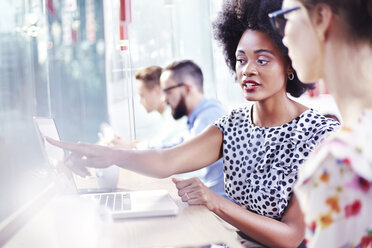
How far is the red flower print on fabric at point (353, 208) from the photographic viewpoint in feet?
1.96

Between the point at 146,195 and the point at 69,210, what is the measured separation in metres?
0.42

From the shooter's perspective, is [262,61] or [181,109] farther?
[181,109]

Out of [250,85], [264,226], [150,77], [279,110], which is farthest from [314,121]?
[150,77]

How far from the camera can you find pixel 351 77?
2.15 ft

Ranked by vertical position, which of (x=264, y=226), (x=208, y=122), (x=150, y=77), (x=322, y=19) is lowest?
(x=264, y=226)

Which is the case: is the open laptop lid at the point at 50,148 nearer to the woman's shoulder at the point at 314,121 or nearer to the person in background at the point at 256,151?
the person in background at the point at 256,151

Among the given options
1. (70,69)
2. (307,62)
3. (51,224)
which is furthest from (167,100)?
(307,62)

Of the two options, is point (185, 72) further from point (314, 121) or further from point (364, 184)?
point (364, 184)

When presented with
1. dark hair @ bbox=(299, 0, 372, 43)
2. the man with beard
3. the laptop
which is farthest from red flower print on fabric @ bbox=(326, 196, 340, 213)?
the man with beard

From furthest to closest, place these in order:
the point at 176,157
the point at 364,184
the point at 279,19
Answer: the point at 176,157
the point at 279,19
the point at 364,184

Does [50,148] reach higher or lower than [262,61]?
lower

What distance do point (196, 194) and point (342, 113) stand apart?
65 cm

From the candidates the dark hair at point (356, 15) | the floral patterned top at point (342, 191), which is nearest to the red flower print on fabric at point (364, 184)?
the floral patterned top at point (342, 191)

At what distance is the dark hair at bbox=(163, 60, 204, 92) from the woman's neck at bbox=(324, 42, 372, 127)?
263 cm
